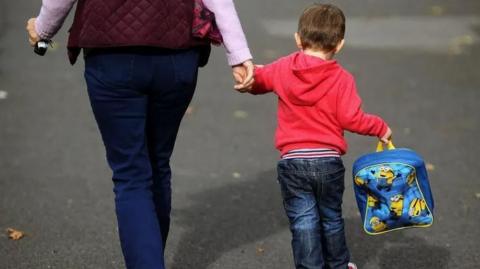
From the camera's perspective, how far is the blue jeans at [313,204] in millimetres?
3764

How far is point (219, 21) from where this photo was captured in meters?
3.54

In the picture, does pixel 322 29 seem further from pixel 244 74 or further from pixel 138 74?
pixel 138 74

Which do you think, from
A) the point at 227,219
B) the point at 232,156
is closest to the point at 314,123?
the point at 227,219

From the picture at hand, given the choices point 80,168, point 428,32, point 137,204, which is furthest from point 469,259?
point 428,32

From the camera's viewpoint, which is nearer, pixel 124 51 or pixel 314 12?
pixel 124 51

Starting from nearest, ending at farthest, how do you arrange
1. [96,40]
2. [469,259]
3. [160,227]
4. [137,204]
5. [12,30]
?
[96,40] → [137,204] → [160,227] → [469,259] → [12,30]

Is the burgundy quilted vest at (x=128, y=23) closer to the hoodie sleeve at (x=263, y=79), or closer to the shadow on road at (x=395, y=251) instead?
the hoodie sleeve at (x=263, y=79)

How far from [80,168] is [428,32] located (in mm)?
5792

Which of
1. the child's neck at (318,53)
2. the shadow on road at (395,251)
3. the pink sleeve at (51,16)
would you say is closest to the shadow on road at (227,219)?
the shadow on road at (395,251)

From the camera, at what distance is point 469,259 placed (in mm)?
4746

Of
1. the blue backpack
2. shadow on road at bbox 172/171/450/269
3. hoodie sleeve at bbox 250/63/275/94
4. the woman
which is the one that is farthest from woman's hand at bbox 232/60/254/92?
shadow on road at bbox 172/171/450/269

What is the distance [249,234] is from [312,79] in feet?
5.24

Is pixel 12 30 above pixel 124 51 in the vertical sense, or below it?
below

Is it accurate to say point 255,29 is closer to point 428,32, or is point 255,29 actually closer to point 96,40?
point 428,32
